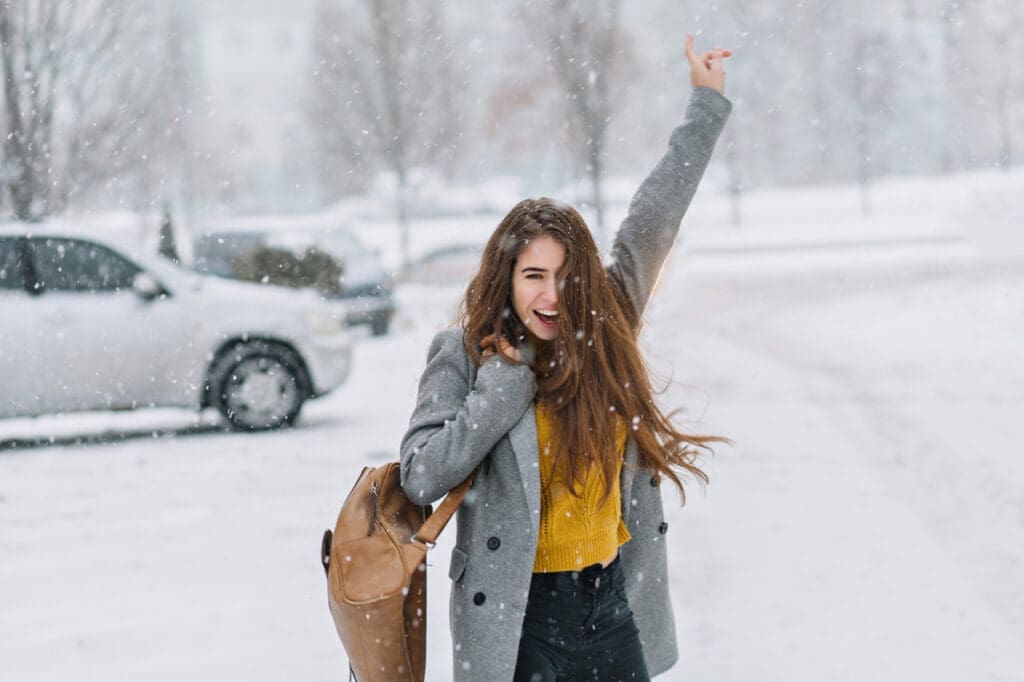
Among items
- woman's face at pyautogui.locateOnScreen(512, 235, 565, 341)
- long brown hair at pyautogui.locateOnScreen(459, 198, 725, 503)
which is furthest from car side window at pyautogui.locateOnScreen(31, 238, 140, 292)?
woman's face at pyautogui.locateOnScreen(512, 235, 565, 341)

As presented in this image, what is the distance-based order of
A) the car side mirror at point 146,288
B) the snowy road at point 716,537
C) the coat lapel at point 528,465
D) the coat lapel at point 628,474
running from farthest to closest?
the car side mirror at point 146,288
the snowy road at point 716,537
the coat lapel at point 628,474
the coat lapel at point 528,465

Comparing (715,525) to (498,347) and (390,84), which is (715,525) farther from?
(390,84)

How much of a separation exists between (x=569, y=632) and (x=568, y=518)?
224 mm

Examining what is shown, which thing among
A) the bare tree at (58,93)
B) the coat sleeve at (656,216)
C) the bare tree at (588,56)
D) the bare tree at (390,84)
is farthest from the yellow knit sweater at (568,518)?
the bare tree at (390,84)

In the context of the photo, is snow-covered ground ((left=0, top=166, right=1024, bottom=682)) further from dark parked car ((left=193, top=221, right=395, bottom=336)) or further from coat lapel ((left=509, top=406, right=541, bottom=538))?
dark parked car ((left=193, top=221, right=395, bottom=336))

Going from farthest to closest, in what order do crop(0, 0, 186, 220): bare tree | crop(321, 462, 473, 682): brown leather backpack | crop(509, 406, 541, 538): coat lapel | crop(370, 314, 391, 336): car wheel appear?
crop(370, 314, 391, 336): car wheel
crop(0, 0, 186, 220): bare tree
crop(509, 406, 541, 538): coat lapel
crop(321, 462, 473, 682): brown leather backpack

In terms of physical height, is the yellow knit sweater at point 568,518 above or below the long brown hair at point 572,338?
below

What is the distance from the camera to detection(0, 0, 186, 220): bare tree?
495 inches

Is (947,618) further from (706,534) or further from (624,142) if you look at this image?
(624,142)

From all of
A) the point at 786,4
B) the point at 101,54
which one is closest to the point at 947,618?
the point at 101,54

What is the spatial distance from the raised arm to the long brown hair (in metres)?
0.19

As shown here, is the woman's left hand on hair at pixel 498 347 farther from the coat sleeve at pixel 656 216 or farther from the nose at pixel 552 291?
the coat sleeve at pixel 656 216

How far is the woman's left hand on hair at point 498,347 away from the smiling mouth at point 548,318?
76 mm

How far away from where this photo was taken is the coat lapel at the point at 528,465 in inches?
86.6
